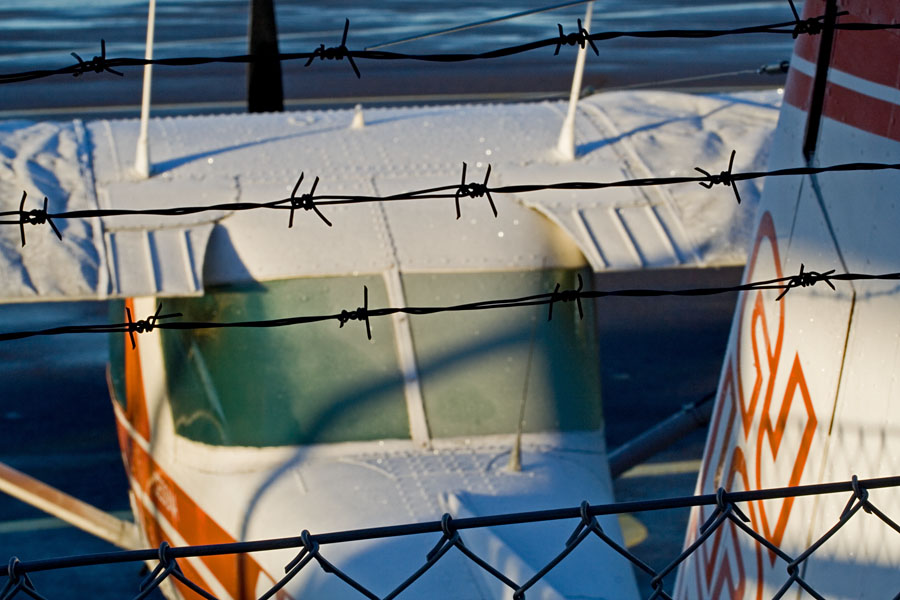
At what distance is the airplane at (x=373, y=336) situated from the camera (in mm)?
5594

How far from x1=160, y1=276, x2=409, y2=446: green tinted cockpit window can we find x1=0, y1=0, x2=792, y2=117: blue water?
21.3 m

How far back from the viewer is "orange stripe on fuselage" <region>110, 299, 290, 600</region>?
5867 millimetres

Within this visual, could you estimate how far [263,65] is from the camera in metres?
10.6

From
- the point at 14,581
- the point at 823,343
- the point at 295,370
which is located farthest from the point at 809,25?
the point at 295,370

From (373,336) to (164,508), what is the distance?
1.75m

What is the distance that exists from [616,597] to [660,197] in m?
2.42

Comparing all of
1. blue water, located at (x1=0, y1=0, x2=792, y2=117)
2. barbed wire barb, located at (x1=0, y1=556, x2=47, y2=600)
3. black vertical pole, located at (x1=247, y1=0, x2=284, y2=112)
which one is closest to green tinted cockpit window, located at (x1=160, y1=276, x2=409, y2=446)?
barbed wire barb, located at (x1=0, y1=556, x2=47, y2=600)

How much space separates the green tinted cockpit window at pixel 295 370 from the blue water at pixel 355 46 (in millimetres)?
21293

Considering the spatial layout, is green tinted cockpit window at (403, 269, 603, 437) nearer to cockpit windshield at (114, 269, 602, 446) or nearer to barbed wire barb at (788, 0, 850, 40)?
cockpit windshield at (114, 269, 602, 446)

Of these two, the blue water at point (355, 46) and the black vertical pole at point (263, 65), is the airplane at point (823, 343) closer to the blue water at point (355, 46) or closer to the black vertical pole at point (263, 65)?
the black vertical pole at point (263, 65)

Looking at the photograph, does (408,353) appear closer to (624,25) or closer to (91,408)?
(91,408)

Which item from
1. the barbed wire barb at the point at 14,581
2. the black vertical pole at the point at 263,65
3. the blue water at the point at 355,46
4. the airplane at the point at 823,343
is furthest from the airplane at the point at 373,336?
the blue water at the point at 355,46

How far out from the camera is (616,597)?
4941 millimetres

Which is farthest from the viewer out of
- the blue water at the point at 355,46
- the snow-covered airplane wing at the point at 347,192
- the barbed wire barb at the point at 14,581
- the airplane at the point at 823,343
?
the blue water at the point at 355,46
